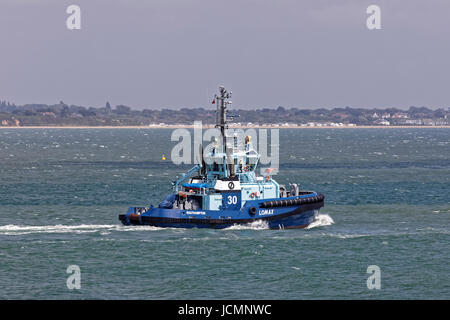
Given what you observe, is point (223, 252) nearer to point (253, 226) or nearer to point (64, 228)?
point (253, 226)

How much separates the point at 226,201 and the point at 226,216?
102 cm

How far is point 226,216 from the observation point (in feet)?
163

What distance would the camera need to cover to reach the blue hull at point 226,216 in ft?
162

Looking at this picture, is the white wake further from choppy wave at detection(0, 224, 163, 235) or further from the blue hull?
choppy wave at detection(0, 224, 163, 235)

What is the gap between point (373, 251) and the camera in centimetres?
4384

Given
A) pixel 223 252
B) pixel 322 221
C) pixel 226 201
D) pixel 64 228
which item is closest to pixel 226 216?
pixel 226 201

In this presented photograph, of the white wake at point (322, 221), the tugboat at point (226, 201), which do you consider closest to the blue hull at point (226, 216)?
the tugboat at point (226, 201)

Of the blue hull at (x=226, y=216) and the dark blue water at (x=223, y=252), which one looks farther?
the blue hull at (x=226, y=216)

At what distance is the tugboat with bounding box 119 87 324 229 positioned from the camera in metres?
49.7

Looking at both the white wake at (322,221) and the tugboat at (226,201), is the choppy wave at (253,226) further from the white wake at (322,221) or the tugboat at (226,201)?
the white wake at (322,221)

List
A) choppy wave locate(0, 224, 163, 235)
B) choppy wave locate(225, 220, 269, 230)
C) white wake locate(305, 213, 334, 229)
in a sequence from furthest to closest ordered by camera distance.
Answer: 1. white wake locate(305, 213, 334, 229)
2. choppy wave locate(0, 224, 163, 235)
3. choppy wave locate(225, 220, 269, 230)

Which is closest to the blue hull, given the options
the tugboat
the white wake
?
the tugboat

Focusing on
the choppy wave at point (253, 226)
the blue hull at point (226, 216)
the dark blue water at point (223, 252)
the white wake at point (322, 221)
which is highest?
the blue hull at point (226, 216)
